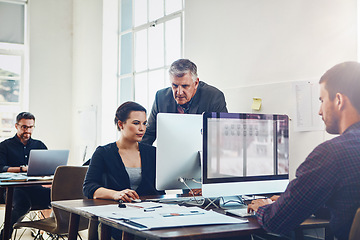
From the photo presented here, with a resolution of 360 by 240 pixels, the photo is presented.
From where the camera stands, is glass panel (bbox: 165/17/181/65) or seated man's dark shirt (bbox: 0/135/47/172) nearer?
Result: glass panel (bbox: 165/17/181/65)

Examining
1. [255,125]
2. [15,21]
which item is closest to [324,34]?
[255,125]

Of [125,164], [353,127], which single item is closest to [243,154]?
[353,127]

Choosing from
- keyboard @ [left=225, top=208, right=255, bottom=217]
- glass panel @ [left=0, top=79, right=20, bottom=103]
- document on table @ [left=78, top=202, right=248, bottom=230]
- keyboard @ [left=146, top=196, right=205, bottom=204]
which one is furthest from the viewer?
glass panel @ [left=0, top=79, right=20, bottom=103]

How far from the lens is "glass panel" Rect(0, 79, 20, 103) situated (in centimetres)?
611

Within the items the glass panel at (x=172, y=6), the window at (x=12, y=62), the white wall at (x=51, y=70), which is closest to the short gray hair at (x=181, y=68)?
the glass panel at (x=172, y=6)

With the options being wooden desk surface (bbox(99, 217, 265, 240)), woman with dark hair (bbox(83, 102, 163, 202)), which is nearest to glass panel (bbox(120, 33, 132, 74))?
woman with dark hair (bbox(83, 102, 163, 202))

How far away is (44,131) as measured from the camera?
6.18 meters

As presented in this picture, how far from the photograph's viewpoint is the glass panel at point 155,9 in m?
4.80

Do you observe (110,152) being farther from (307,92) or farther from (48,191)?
(48,191)

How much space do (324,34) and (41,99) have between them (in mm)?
4506

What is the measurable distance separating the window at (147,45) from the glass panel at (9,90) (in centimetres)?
161

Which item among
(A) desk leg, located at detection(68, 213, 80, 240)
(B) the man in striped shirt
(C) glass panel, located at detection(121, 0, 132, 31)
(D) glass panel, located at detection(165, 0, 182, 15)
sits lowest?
(A) desk leg, located at detection(68, 213, 80, 240)

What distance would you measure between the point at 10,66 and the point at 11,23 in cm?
61

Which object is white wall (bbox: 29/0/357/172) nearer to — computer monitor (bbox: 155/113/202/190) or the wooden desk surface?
computer monitor (bbox: 155/113/202/190)
